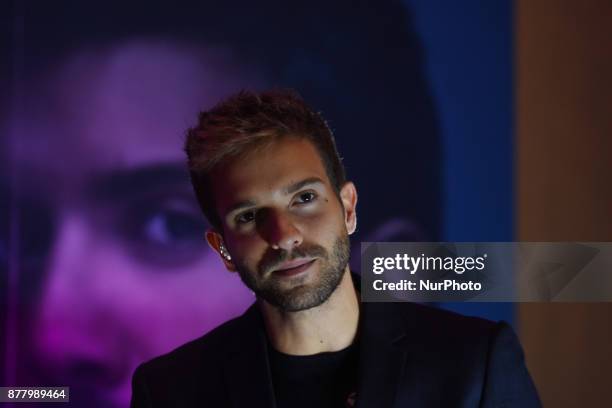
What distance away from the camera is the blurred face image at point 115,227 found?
100 inches

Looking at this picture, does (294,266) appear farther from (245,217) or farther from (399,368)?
(399,368)

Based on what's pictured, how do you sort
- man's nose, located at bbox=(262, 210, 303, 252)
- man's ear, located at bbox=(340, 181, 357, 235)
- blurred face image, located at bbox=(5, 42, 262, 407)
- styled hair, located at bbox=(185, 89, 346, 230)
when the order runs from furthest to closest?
blurred face image, located at bbox=(5, 42, 262, 407)
man's ear, located at bbox=(340, 181, 357, 235)
styled hair, located at bbox=(185, 89, 346, 230)
man's nose, located at bbox=(262, 210, 303, 252)

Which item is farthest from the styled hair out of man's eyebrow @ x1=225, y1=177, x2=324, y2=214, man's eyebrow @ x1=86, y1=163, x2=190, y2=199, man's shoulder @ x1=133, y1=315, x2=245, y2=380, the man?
man's eyebrow @ x1=86, y1=163, x2=190, y2=199

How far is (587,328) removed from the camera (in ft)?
8.21

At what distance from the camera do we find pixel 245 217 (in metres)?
1.98

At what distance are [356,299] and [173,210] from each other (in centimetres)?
76

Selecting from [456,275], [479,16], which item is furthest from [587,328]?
[479,16]

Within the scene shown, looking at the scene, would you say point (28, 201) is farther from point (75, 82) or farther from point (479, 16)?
point (479, 16)

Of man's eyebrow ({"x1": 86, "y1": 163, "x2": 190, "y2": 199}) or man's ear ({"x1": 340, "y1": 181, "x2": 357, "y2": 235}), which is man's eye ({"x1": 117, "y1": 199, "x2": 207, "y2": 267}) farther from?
man's ear ({"x1": 340, "y1": 181, "x2": 357, "y2": 235})

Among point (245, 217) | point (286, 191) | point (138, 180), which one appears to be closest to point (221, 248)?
point (245, 217)

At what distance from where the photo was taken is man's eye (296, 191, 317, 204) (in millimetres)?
1973

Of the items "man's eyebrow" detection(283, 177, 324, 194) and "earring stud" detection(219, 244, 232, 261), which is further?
"earring stud" detection(219, 244, 232, 261)

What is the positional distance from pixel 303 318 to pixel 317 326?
4cm

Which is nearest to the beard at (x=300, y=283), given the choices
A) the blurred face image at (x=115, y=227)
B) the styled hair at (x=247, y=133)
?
the styled hair at (x=247, y=133)
